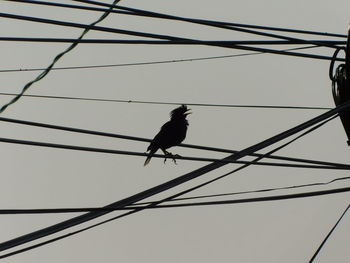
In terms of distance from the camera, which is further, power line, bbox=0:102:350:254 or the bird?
the bird

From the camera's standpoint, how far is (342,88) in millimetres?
6414

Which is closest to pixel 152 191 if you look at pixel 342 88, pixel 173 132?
pixel 342 88

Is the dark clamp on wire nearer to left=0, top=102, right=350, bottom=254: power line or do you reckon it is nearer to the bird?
left=0, top=102, right=350, bottom=254: power line

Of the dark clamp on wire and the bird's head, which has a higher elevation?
the bird's head

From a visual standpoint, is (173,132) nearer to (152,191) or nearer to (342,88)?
(342,88)

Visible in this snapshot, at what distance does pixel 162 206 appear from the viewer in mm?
5355

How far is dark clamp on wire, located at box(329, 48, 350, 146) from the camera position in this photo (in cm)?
637

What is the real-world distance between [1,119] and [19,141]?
253mm

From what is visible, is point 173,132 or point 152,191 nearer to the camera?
point 152,191

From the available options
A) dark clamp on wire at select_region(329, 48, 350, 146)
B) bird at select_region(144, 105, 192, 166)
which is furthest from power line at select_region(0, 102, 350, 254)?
bird at select_region(144, 105, 192, 166)

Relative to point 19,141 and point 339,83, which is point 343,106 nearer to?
point 339,83

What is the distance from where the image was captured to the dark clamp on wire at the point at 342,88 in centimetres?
637

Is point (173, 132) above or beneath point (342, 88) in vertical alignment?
above

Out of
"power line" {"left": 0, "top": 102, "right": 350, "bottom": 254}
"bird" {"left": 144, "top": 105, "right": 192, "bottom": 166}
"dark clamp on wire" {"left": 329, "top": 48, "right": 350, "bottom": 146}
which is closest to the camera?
"power line" {"left": 0, "top": 102, "right": 350, "bottom": 254}
